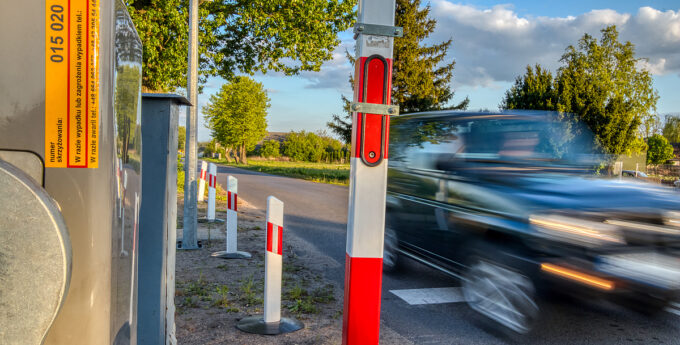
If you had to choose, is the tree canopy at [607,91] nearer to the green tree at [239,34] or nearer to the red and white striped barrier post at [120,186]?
the green tree at [239,34]

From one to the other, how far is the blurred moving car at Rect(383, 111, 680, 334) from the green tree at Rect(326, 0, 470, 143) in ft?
86.8

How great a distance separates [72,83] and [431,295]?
4650 millimetres

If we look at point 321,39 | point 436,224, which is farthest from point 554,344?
point 321,39

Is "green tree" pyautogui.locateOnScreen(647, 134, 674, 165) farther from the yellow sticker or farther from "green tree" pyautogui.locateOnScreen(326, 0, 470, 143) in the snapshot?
the yellow sticker

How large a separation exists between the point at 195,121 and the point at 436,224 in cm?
443

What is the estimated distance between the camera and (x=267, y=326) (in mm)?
4242

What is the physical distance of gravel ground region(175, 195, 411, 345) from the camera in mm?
4105

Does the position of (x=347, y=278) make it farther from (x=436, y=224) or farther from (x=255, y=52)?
(x=255, y=52)

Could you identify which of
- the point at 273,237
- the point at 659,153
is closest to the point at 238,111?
the point at 659,153

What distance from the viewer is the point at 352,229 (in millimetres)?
2822

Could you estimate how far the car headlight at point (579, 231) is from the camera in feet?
12.3

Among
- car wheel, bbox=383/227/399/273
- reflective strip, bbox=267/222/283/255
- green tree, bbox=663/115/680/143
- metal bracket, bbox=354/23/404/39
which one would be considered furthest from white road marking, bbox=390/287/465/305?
green tree, bbox=663/115/680/143

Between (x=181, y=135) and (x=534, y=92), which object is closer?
(x=534, y=92)

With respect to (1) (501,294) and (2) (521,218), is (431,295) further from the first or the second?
(2) (521,218)
